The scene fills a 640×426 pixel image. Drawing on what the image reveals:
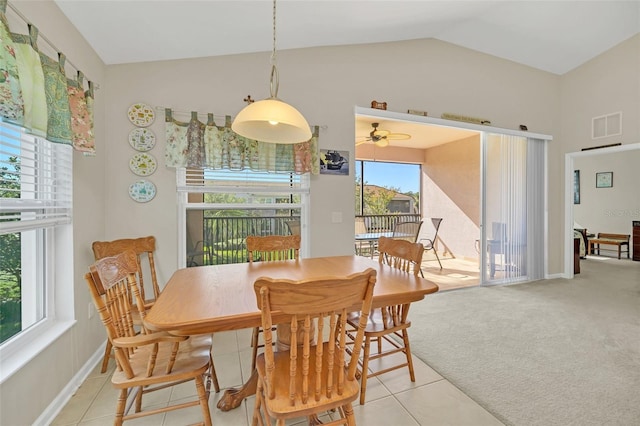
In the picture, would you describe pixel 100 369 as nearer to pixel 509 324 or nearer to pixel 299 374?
pixel 299 374

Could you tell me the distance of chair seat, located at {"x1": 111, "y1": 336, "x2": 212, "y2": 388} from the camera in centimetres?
130

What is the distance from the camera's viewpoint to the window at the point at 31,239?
1517mm

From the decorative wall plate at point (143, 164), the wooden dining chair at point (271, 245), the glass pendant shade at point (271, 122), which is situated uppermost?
the glass pendant shade at point (271, 122)

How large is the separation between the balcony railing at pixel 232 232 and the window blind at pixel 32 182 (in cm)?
118

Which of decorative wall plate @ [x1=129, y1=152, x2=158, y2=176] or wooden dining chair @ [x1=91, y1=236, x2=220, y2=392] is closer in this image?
wooden dining chair @ [x1=91, y1=236, x2=220, y2=392]

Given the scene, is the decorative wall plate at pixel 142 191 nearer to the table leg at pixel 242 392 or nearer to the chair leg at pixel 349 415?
the table leg at pixel 242 392

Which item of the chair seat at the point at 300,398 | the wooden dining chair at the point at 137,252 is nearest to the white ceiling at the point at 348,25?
the wooden dining chair at the point at 137,252

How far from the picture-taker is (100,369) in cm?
215

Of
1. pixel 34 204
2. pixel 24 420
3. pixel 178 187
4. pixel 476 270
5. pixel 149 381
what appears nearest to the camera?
pixel 149 381

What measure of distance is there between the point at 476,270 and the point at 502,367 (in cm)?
346

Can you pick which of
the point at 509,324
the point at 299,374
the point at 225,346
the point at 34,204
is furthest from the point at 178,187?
the point at 509,324

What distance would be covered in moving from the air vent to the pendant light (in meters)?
4.80

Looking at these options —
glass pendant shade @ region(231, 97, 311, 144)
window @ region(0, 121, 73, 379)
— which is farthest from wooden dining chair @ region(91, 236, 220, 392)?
glass pendant shade @ region(231, 97, 311, 144)

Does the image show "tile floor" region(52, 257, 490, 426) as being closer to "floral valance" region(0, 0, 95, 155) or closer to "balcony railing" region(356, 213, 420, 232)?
"floral valance" region(0, 0, 95, 155)
